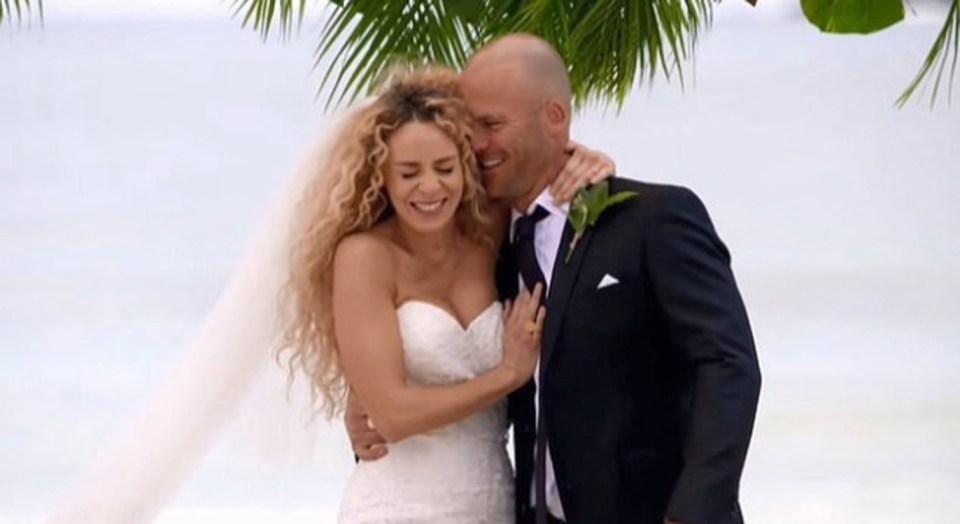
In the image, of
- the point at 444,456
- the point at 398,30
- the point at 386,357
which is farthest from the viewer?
the point at 398,30

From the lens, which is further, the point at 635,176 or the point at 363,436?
the point at 635,176

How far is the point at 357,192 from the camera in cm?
356

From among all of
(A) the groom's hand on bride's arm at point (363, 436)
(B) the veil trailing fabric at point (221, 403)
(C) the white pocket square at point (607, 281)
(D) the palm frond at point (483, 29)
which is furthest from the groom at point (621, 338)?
(D) the palm frond at point (483, 29)

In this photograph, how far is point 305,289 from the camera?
12.0 feet

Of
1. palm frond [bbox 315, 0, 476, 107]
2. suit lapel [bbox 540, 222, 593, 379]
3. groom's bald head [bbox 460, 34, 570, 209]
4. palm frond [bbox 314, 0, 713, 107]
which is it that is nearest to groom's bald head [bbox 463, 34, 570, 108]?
groom's bald head [bbox 460, 34, 570, 209]

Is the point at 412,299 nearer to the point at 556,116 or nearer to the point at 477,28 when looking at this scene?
the point at 556,116

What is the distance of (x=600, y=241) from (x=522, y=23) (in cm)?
190

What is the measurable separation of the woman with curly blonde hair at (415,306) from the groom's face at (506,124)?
3cm

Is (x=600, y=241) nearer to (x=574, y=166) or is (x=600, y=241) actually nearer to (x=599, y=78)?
(x=574, y=166)

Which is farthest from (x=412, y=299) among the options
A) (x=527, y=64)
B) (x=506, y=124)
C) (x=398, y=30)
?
(x=398, y=30)

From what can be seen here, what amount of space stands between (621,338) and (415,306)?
1.24 ft

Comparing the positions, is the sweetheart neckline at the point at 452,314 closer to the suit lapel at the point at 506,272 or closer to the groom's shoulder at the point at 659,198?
the suit lapel at the point at 506,272

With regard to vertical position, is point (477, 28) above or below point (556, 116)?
below

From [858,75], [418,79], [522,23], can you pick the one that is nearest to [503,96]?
[418,79]
